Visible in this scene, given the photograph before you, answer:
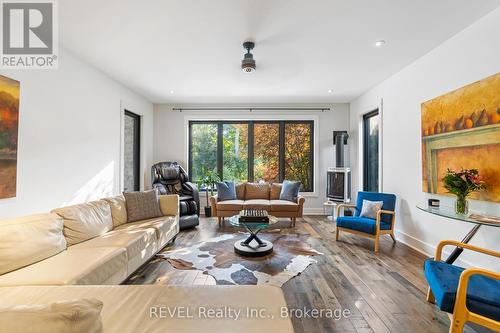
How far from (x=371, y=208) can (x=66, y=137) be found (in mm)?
4490

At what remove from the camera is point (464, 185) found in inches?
87.7

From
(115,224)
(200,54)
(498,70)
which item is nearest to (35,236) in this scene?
(115,224)

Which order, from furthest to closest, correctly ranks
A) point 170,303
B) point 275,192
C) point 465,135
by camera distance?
point 275,192, point 465,135, point 170,303

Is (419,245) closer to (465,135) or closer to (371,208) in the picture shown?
(371,208)

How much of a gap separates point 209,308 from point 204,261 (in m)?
1.79

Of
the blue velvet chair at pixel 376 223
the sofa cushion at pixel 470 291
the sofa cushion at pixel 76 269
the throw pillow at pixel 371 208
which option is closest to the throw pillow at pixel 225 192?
the blue velvet chair at pixel 376 223

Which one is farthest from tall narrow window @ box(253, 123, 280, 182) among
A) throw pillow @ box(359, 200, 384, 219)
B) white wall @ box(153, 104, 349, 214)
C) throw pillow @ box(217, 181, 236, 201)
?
throw pillow @ box(359, 200, 384, 219)

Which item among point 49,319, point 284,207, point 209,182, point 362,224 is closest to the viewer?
point 49,319

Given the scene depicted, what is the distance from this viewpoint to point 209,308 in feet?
3.88

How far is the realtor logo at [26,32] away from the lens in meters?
2.13

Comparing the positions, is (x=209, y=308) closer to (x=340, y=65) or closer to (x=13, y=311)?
(x=13, y=311)

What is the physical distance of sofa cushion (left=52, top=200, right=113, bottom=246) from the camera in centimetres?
227

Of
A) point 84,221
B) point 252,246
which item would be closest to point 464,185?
→ point 252,246

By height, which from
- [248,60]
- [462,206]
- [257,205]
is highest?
[248,60]
